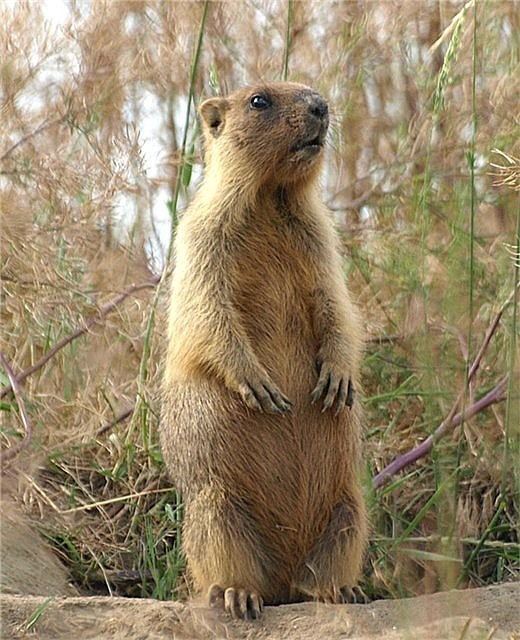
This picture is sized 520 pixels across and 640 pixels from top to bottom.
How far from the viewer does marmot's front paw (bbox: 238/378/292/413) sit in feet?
13.6

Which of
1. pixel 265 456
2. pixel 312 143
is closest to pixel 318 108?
pixel 312 143

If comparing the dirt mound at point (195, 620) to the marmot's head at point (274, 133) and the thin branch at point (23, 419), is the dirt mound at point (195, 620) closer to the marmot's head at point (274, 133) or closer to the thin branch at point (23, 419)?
the thin branch at point (23, 419)

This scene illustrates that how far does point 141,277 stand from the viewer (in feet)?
18.5

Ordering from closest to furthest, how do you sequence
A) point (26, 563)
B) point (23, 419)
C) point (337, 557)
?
point (337, 557) < point (26, 563) < point (23, 419)

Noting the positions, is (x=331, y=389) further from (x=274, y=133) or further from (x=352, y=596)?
(x=274, y=133)

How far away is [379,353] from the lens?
552cm

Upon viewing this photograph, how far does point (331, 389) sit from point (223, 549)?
2.26 feet

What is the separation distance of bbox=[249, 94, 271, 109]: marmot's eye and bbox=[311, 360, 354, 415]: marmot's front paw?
1.02m

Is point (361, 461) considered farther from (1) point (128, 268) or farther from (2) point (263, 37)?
(2) point (263, 37)

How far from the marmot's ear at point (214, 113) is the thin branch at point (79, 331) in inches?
38.1

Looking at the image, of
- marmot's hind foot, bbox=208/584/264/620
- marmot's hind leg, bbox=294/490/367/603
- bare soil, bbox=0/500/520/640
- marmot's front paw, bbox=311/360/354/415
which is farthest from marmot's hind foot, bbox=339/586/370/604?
marmot's front paw, bbox=311/360/354/415

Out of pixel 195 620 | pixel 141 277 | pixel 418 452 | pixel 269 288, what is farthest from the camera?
pixel 141 277

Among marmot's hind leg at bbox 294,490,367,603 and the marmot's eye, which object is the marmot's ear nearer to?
the marmot's eye

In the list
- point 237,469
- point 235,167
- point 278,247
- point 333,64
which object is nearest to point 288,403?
point 237,469
